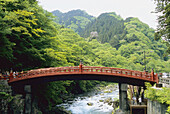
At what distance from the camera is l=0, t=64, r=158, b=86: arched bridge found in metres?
22.0

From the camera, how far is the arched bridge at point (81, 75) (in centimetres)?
2202

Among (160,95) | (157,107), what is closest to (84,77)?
(157,107)

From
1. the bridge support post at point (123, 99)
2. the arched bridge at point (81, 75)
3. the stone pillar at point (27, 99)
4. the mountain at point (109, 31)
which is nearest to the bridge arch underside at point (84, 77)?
the arched bridge at point (81, 75)

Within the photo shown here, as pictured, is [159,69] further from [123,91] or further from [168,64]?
[123,91]

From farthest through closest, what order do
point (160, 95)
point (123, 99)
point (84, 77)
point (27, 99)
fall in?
1. point (84, 77)
2. point (123, 99)
3. point (27, 99)
4. point (160, 95)

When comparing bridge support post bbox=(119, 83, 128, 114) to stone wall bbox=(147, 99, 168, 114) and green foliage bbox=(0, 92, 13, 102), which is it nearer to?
stone wall bbox=(147, 99, 168, 114)

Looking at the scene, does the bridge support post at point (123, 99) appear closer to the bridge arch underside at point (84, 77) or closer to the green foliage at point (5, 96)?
the bridge arch underside at point (84, 77)

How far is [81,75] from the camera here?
945 inches

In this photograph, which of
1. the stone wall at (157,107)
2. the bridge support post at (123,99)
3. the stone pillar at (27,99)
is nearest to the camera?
the stone wall at (157,107)

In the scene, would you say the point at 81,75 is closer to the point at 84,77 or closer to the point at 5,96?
the point at 84,77

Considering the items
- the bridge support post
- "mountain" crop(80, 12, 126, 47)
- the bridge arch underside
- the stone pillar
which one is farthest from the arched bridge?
"mountain" crop(80, 12, 126, 47)

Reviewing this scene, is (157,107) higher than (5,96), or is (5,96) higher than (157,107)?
(5,96)

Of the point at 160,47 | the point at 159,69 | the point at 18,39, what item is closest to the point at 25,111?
the point at 18,39

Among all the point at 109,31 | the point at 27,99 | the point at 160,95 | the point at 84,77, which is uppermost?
the point at 109,31
